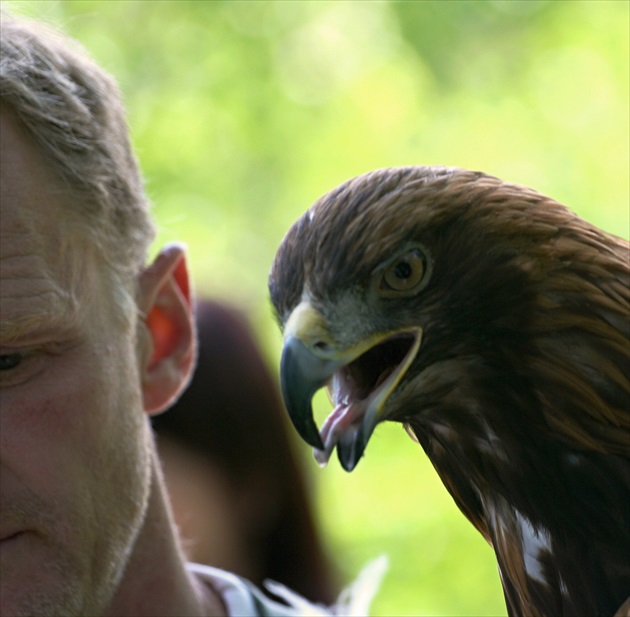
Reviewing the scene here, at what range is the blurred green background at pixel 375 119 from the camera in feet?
23.5

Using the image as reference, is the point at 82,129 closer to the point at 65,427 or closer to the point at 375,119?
the point at 65,427

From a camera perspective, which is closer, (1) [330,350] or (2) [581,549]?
(1) [330,350]

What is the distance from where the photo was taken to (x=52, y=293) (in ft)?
8.52

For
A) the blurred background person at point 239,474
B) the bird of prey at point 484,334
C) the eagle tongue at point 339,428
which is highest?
the bird of prey at point 484,334

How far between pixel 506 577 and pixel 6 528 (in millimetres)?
1015

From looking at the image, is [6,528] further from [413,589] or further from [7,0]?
[413,589]

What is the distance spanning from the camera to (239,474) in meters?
4.04

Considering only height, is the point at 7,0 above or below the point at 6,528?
above

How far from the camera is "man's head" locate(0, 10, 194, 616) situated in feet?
8.21

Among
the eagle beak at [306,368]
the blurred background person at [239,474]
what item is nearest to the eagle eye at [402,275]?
the eagle beak at [306,368]

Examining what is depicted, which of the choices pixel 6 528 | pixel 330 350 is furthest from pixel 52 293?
pixel 330 350

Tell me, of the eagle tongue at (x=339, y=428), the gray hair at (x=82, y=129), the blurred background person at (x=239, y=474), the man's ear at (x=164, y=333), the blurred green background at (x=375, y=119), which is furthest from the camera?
the blurred green background at (x=375, y=119)


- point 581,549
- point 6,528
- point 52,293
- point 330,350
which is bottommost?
point 6,528

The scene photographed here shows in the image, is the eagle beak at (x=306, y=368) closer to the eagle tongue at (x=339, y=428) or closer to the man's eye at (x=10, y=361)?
the eagle tongue at (x=339, y=428)
